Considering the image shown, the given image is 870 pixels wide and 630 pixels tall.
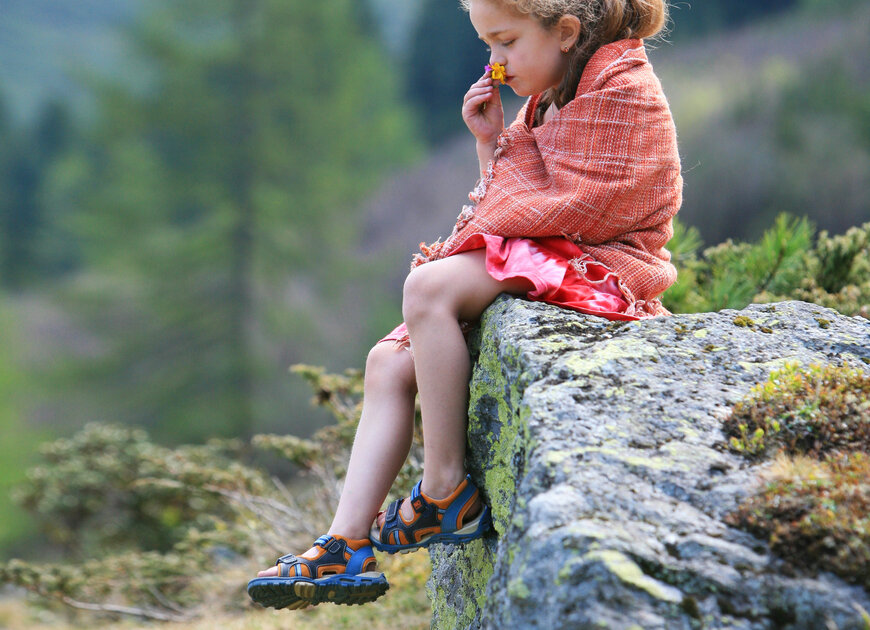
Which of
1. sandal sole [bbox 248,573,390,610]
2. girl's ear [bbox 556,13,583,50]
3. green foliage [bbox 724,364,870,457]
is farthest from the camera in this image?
girl's ear [bbox 556,13,583,50]

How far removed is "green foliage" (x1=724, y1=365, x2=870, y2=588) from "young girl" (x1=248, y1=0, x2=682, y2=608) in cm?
39

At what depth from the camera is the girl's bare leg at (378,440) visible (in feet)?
5.63

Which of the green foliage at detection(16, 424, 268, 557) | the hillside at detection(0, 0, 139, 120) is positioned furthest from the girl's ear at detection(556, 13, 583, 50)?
the hillside at detection(0, 0, 139, 120)

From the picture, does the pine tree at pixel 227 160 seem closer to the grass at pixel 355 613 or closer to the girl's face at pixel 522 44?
the grass at pixel 355 613

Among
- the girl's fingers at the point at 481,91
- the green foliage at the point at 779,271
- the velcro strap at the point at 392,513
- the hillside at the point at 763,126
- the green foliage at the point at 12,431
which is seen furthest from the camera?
the green foliage at the point at 12,431

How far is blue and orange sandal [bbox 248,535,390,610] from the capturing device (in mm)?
1592

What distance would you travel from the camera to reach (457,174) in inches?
301

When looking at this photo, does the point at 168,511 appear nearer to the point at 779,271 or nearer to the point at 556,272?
the point at 779,271

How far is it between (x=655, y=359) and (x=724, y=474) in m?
0.29

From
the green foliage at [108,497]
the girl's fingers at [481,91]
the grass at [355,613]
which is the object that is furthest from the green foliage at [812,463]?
the green foliage at [108,497]

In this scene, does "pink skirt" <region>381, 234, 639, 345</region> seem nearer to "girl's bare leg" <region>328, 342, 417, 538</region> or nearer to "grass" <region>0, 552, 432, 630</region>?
"girl's bare leg" <region>328, 342, 417, 538</region>

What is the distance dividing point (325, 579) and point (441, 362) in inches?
19.0

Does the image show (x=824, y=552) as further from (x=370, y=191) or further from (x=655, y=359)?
(x=370, y=191)

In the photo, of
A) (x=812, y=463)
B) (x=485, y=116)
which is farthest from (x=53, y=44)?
(x=812, y=463)
